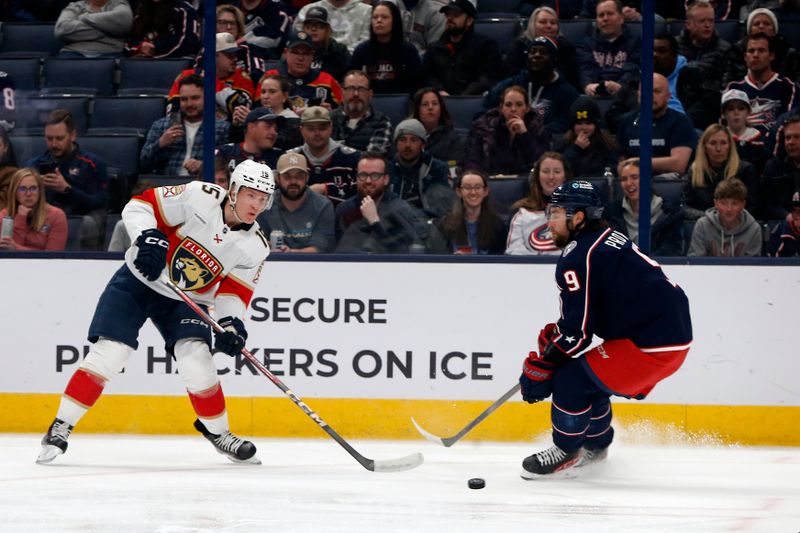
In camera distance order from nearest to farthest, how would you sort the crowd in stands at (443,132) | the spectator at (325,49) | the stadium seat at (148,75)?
the crowd in stands at (443,132), the stadium seat at (148,75), the spectator at (325,49)

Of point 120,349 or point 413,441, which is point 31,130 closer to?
point 120,349

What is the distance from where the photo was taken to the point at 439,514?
3789mm

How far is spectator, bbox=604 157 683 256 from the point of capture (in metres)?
5.26

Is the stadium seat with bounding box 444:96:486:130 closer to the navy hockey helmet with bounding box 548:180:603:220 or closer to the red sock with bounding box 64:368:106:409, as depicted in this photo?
the navy hockey helmet with bounding box 548:180:603:220

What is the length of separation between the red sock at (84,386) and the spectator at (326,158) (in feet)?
4.29

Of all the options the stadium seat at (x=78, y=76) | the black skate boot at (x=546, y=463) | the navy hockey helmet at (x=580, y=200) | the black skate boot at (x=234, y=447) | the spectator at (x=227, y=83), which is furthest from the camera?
the stadium seat at (x=78, y=76)

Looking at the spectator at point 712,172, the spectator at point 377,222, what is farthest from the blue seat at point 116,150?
the spectator at point 712,172

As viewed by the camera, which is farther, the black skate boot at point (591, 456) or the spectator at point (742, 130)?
→ the spectator at point (742, 130)

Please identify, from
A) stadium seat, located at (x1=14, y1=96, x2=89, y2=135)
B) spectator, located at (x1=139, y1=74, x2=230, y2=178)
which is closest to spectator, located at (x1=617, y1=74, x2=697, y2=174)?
spectator, located at (x1=139, y1=74, x2=230, y2=178)

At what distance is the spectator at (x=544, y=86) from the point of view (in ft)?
18.4

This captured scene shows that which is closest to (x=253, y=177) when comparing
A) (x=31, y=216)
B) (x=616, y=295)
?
(x=616, y=295)

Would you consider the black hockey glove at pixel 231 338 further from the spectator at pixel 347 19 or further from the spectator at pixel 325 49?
the spectator at pixel 347 19

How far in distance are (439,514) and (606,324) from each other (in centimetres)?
100

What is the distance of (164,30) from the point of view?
6.30m
